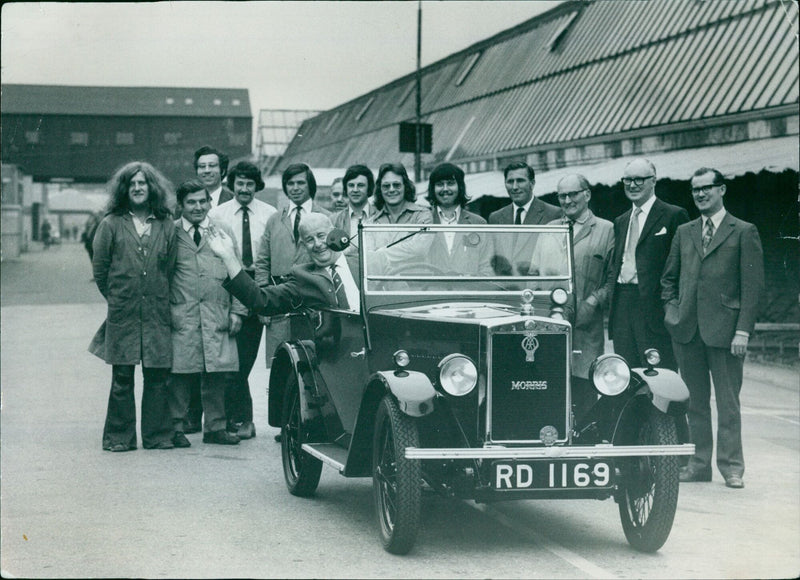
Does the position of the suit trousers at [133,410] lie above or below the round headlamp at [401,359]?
below

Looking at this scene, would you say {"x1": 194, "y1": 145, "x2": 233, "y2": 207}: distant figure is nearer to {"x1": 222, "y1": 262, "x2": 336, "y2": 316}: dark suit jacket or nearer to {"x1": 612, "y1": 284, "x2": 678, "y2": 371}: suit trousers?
{"x1": 222, "y1": 262, "x2": 336, "y2": 316}: dark suit jacket

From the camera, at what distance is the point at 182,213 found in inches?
342

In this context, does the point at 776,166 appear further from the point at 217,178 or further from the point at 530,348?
the point at 530,348

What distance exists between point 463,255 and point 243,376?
3093mm

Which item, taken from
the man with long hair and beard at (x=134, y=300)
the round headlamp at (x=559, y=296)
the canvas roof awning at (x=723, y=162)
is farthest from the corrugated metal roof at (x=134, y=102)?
the round headlamp at (x=559, y=296)

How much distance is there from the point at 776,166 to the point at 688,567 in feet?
25.7

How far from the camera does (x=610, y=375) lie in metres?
5.69

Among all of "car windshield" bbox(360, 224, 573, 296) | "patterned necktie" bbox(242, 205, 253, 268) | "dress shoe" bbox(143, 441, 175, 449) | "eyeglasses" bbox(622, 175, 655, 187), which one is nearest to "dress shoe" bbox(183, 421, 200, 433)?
"dress shoe" bbox(143, 441, 175, 449)

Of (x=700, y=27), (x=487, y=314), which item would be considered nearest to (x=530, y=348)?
(x=487, y=314)

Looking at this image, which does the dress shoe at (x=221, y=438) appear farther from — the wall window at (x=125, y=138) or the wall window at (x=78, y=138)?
the wall window at (x=125, y=138)

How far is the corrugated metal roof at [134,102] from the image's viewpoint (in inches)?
2399

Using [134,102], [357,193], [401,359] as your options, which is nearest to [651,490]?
[401,359]

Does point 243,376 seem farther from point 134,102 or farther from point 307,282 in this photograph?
point 134,102

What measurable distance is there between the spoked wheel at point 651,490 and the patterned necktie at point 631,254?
2.07 m
